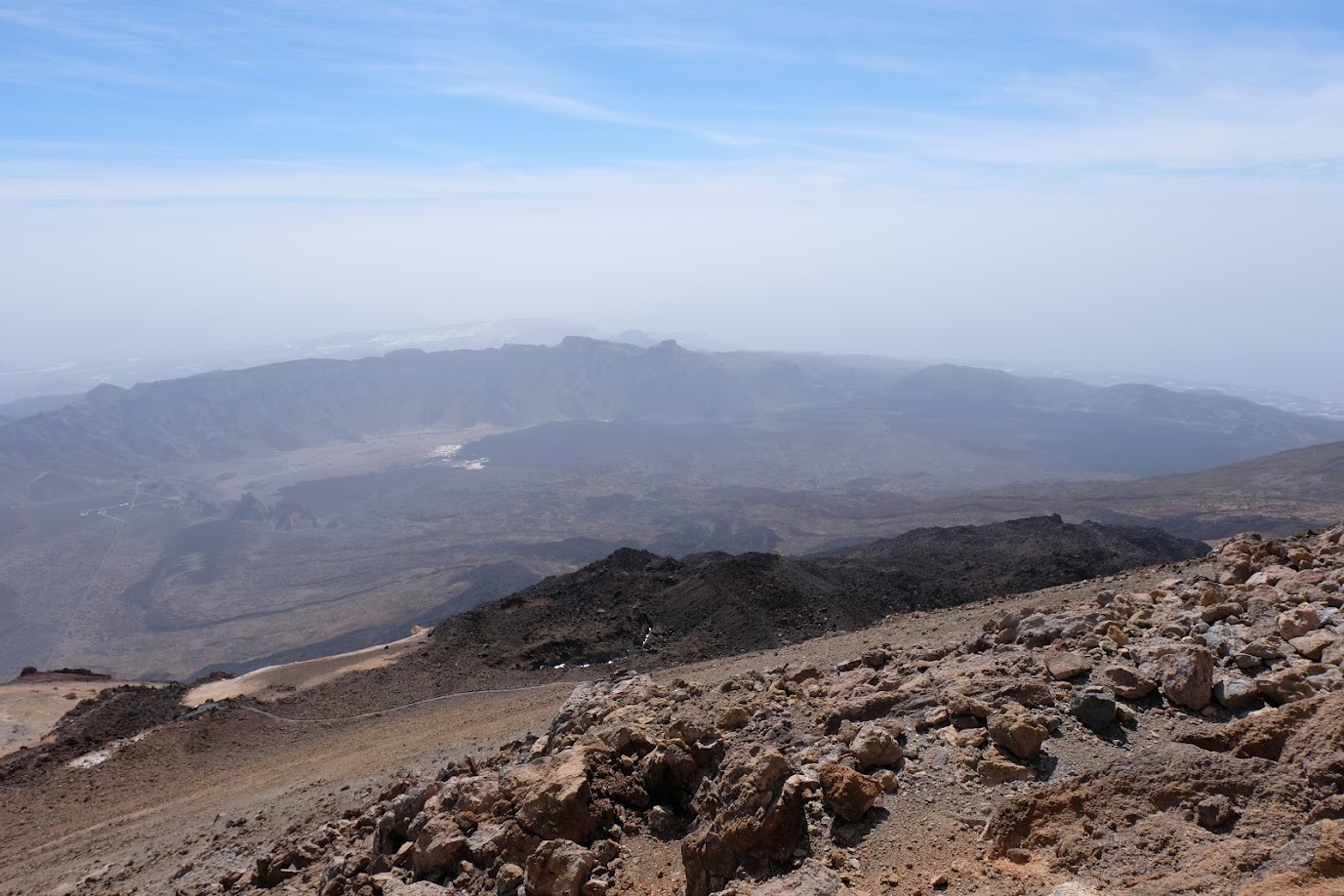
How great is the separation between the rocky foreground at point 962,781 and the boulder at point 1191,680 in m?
0.01

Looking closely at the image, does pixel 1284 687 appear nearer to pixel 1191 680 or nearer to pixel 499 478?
pixel 1191 680

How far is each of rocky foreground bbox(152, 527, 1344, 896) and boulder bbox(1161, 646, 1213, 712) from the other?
0.01 metres

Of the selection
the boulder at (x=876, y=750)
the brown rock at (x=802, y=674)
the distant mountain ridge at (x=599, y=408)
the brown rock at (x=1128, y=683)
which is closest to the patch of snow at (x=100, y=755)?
the brown rock at (x=802, y=674)

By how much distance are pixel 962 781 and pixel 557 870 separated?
3.01 metres

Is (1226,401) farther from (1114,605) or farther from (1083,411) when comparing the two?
(1114,605)

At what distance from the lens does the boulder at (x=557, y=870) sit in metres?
6.12

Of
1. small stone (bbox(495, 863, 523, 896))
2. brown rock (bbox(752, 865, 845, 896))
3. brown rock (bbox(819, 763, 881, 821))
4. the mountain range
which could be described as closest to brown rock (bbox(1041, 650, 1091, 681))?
brown rock (bbox(819, 763, 881, 821))

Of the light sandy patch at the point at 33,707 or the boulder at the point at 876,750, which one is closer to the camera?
the boulder at the point at 876,750

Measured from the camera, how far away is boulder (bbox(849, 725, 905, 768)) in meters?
6.24

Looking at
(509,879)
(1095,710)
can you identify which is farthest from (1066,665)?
(509,879)

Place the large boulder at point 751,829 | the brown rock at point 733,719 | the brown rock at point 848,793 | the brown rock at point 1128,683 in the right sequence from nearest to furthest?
the large boulder at point 751,829, the brown rock at point 848,793, the brown rock at point 1128,683, the brown rock at point 733,719

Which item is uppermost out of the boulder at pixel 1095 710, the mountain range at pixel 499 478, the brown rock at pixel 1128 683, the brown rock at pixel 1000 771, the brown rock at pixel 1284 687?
the brown rock at pixel 1284 687

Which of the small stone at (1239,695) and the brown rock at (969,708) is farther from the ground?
the small stone at (1239,695)

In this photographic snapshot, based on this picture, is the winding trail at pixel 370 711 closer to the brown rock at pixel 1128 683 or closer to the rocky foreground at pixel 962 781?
the rocky foreground at pixel 962 781
